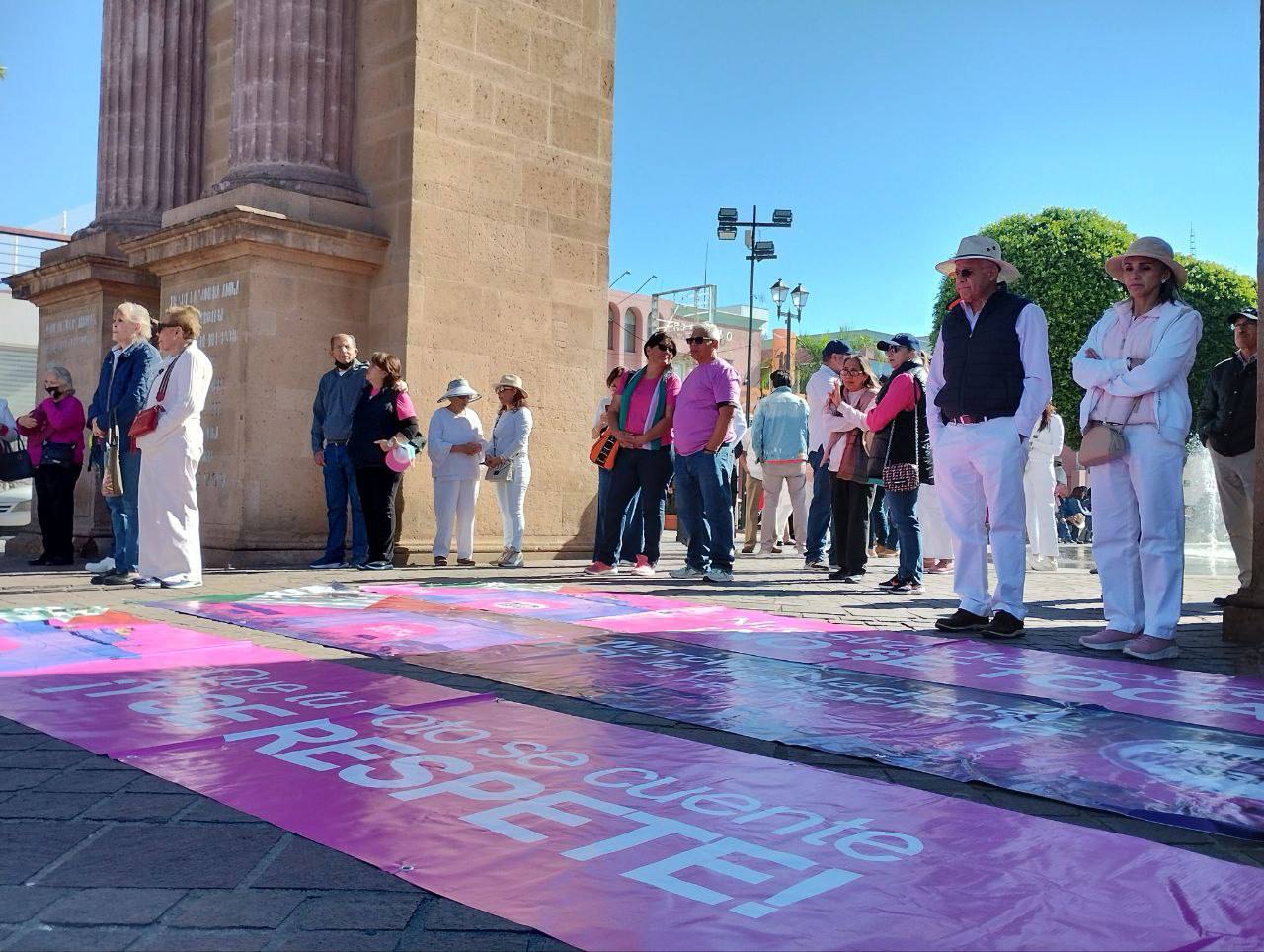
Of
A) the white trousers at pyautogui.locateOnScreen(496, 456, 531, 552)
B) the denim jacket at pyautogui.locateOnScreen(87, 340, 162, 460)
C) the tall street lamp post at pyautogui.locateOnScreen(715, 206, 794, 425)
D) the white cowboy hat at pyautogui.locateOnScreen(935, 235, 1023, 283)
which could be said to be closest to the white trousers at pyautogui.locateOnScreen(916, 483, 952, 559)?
the white trousers at pyautogui.locateOnScreen(496, 456, 531, 552)

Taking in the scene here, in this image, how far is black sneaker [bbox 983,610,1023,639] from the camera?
22.1 ft

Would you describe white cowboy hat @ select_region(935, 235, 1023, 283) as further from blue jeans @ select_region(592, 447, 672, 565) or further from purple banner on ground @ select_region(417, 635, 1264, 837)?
blue jeans @ select_region(592, 447, 672, 565)

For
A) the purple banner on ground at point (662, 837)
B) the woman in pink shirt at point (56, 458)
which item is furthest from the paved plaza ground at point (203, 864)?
the woman in pink shirt at point (56, 458)

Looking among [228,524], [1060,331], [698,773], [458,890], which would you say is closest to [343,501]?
[228,524]

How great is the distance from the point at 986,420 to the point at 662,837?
455 centimetres

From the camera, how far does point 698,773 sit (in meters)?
3.44

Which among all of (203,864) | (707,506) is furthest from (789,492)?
(203,864)

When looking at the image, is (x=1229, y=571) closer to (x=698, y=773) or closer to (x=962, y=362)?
(x=962, y=362)

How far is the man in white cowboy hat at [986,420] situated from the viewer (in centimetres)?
674

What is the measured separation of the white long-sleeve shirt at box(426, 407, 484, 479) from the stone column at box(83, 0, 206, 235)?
15.3ft

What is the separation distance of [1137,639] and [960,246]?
2.32m

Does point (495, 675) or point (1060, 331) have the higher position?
point (1060, 331)

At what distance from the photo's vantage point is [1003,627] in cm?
676

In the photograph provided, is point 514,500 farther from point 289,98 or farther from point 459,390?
point 289,98
